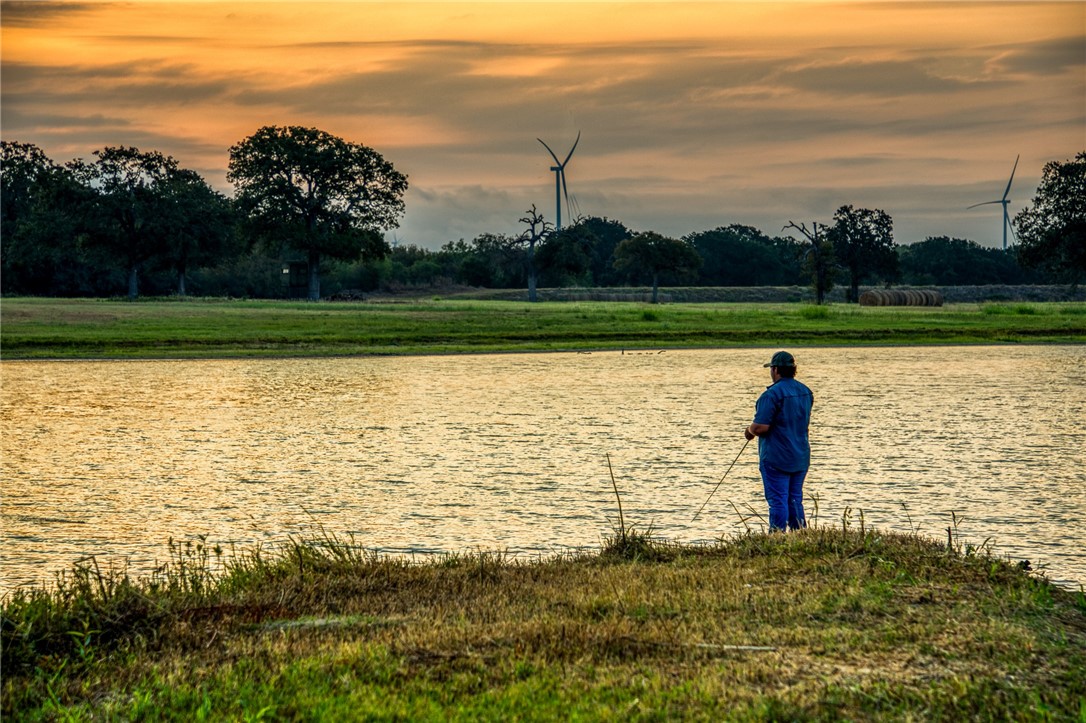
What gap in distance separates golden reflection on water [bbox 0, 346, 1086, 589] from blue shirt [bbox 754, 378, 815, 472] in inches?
43.2

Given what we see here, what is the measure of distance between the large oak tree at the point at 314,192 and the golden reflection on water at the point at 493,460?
6342cm

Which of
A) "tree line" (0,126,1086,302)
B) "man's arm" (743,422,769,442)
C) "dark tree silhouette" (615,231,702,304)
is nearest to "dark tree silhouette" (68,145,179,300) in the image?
"tree line" (0,126,1086,302)

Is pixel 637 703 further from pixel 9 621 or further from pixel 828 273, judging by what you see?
pixel 828 273

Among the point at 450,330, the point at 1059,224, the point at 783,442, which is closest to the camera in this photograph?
the point at 783,442

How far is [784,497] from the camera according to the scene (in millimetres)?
10500

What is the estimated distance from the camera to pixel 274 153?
95000 millimetres

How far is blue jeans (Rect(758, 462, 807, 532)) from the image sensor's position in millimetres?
10414

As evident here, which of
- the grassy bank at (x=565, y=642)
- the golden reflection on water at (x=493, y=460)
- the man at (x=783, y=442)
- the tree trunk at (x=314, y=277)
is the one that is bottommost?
the golden reflection on water at (x=493, y=460)

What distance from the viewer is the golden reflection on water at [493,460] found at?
11.4 metres

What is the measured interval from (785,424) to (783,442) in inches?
5.9

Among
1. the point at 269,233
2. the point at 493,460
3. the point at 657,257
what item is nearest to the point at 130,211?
the point at 269,233

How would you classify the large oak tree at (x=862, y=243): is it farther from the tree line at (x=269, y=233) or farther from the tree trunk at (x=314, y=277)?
the tree trunk at (x=314, y=277)

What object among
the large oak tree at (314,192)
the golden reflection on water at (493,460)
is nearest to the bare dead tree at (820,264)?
the large oak tree at (314,192)

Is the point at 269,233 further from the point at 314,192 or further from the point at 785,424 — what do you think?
the point at 785,424
